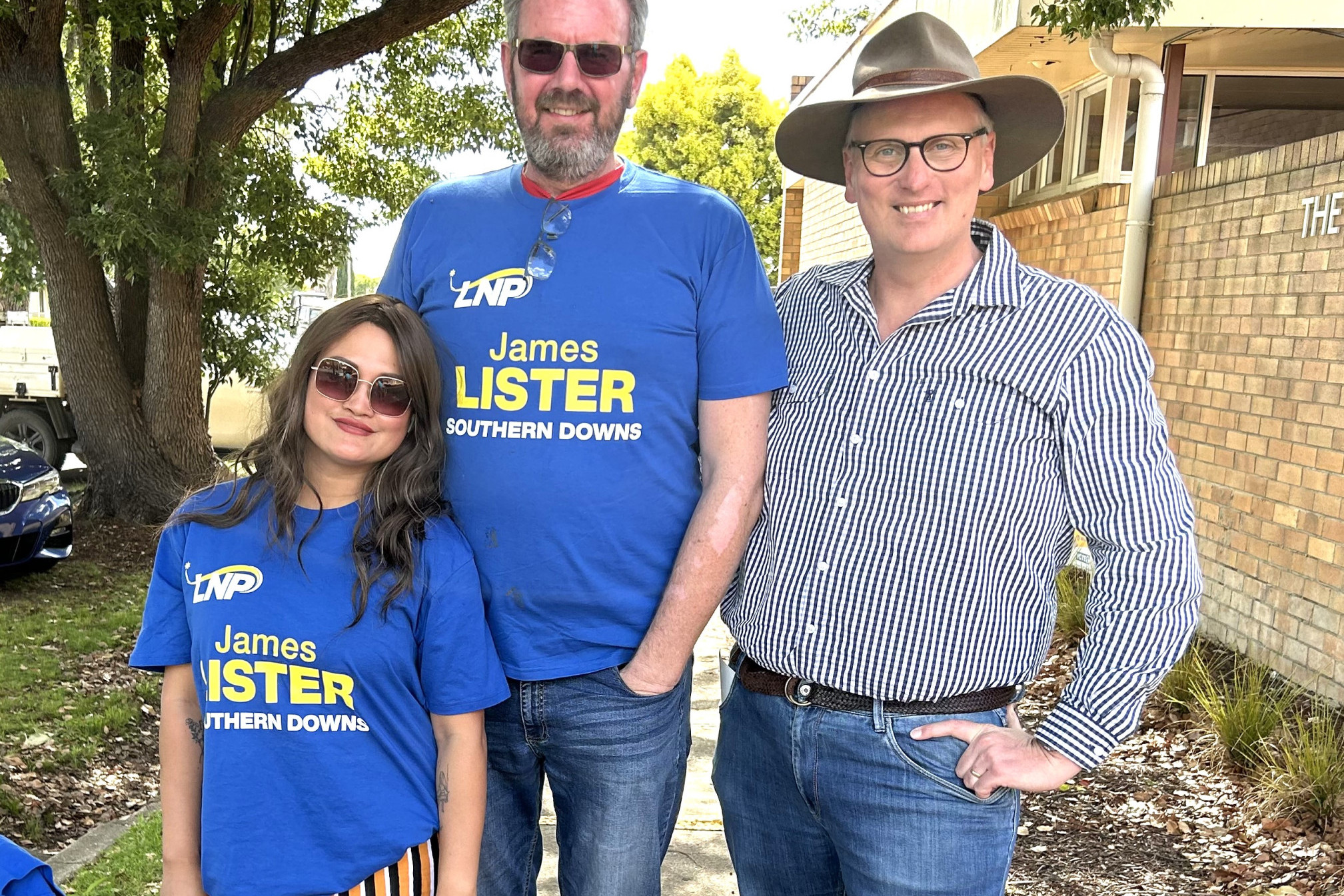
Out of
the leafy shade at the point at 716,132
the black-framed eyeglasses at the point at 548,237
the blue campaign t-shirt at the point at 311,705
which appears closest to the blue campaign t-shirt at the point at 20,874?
the blue campaign t-shirt at the point at 311,705

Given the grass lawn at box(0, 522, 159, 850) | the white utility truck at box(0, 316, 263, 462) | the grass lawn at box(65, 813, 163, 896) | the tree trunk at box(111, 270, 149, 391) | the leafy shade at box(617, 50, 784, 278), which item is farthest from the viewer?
the leafy shade at box(617, 50, 784, 278)

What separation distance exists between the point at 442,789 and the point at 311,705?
0.91 feet

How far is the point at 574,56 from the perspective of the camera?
2.13m

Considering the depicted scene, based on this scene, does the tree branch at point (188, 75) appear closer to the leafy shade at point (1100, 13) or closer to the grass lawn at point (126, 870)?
the grass lawn at point (126, 870)

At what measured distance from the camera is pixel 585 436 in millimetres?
2104

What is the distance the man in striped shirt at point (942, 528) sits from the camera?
1.94 m

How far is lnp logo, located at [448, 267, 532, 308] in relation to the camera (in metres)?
2.13

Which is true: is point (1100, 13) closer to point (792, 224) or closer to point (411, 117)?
point (411, 117)

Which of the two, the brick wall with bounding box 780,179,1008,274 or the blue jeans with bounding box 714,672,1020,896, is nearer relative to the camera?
the blue jeans with bounding box 714,672,1020,896

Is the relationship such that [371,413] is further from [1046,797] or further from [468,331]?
[1046,797]

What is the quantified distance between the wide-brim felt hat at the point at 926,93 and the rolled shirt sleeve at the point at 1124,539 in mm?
561

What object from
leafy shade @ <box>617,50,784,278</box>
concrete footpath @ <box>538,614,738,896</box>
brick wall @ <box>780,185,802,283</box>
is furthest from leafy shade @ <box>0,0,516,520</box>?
leafy shade @ <box>617,50,784,278</box>

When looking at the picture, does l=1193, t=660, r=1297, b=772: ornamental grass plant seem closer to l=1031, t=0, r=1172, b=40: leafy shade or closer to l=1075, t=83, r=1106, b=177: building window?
l=1031, t=0, r=1172, b=40: leafy shade

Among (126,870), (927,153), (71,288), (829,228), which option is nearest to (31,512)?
(71,288)
